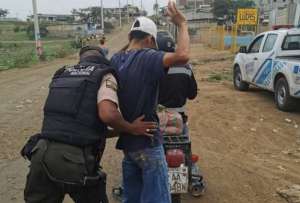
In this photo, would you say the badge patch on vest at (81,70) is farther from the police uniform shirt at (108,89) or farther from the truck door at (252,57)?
the truck door at (252,57)

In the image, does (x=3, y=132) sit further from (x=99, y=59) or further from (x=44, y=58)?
(x=44, y=58)

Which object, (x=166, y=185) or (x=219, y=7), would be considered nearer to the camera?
(x=166, y=185)

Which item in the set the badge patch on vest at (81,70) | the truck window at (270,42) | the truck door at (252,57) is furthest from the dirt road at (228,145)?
the badge patch on vest at (81,70)

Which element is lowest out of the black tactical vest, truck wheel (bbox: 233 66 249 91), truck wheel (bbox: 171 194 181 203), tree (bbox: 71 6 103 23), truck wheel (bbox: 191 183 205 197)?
tree (bbox: 71 6 103 23)

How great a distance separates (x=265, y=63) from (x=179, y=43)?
344 inches

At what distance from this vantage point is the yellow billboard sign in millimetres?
33094

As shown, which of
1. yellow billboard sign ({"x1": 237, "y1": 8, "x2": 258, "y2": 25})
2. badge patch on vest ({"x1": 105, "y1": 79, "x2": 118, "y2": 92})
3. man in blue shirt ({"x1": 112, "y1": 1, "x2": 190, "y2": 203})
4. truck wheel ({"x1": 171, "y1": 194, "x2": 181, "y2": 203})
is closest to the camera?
badge patch on vest ({"x1": 105, "y1": 79, "x2": 118, "y2": 92})

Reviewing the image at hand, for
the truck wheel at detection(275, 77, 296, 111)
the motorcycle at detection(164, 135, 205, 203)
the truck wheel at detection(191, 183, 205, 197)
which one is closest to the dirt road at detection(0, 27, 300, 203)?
the truck wheel at detection(191, 183, 205, 197)

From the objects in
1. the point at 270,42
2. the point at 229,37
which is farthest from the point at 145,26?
the point at 229,37

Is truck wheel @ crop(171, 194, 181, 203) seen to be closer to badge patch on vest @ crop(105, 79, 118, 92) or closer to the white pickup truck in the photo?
badge patch on vest @ crop(105, 79, 118, 92)

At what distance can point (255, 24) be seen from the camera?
3391 cm

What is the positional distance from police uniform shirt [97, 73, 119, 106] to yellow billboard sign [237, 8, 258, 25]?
1224 inches

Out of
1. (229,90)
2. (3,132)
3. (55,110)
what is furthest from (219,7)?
(55,110)

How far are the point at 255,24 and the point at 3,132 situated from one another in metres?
27.8
